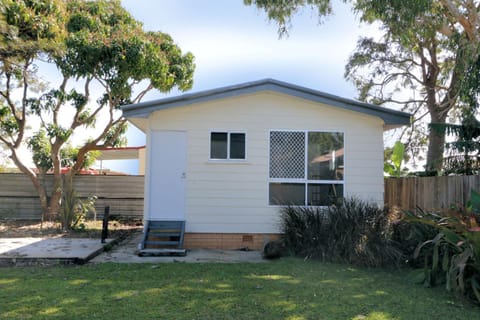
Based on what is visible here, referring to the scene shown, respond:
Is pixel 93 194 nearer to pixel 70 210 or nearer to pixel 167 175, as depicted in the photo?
pixel 70 210

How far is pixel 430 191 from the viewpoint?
821 centimetres

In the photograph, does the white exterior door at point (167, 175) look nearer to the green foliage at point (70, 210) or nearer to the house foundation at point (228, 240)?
the house foundation at point (228, 240)

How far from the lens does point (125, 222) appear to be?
1230 centimetres

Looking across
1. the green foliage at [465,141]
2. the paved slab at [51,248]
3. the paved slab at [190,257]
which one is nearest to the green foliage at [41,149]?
the paved slab at [51,248]

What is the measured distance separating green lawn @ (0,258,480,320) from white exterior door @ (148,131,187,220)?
6.29 feet

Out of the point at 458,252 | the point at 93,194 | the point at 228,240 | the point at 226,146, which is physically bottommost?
the point at 228,240

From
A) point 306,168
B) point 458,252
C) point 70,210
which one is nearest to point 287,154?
point 306,168

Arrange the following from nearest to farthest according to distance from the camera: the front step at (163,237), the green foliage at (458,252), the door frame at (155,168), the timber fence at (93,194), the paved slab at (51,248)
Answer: the green foliage at (458,252), the paved slab at (51,248), the front step at (163,237), the door frame at (155,168), the timber fence at (93,194)

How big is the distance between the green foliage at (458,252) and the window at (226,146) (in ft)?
12.9

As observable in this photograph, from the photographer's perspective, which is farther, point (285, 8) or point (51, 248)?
point (285, 8)

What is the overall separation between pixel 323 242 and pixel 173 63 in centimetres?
808

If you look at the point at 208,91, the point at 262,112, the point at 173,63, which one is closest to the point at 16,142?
the point at 173,63

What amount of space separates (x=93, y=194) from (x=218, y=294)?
9.21m

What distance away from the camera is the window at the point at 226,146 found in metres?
8.30
